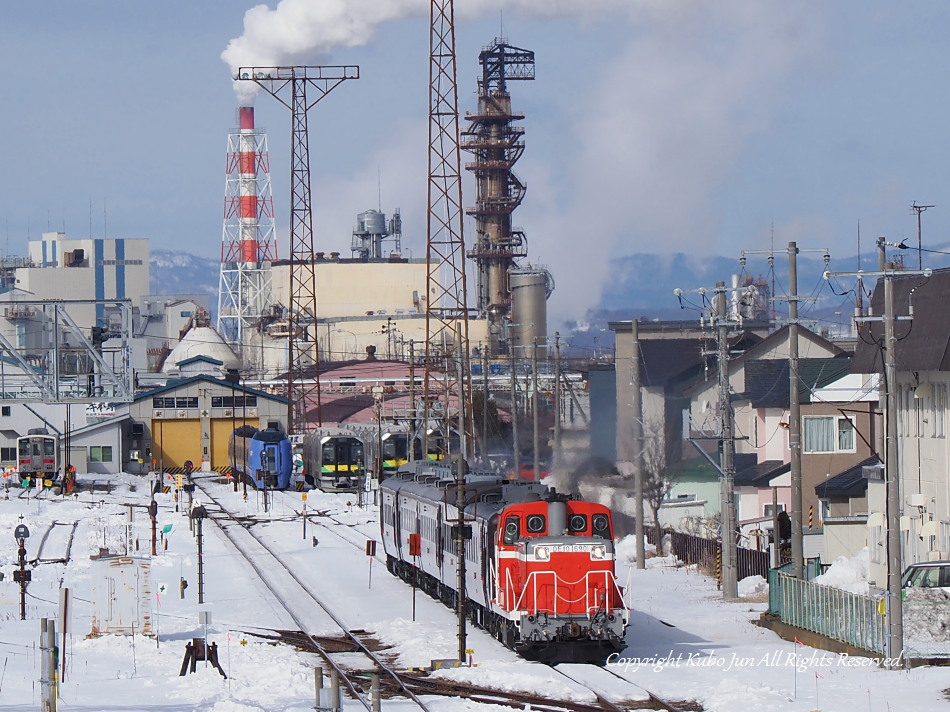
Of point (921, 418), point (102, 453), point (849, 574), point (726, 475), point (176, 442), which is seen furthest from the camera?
point (176, 442)

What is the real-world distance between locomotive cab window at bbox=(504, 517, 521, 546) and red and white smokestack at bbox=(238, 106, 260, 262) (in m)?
109

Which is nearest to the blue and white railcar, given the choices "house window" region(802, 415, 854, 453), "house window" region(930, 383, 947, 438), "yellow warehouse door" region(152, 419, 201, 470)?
"yellow warehouse door" region(152, 419, 201, 470)

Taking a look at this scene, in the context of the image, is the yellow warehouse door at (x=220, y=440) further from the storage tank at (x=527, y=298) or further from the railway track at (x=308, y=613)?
the storage tank at (x=527, y=298)

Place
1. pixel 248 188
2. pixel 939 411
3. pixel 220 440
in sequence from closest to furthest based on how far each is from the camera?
pixel 939 411, pixel 220 440, pixel 248 188

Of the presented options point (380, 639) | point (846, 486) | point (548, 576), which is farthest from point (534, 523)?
point (846, 486)

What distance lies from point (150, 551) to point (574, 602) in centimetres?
2166

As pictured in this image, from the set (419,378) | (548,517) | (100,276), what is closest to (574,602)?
(548,517)

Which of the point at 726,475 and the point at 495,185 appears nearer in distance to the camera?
the point at 726,475

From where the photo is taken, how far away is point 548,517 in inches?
926

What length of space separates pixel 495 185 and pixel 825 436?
7551cm

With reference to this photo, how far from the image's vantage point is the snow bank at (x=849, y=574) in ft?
105

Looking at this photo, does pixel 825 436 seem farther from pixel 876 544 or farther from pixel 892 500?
pixel 892 500

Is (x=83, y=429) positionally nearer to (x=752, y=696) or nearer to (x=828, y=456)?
(x=828, y=456)

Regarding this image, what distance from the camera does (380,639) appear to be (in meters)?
26.0
